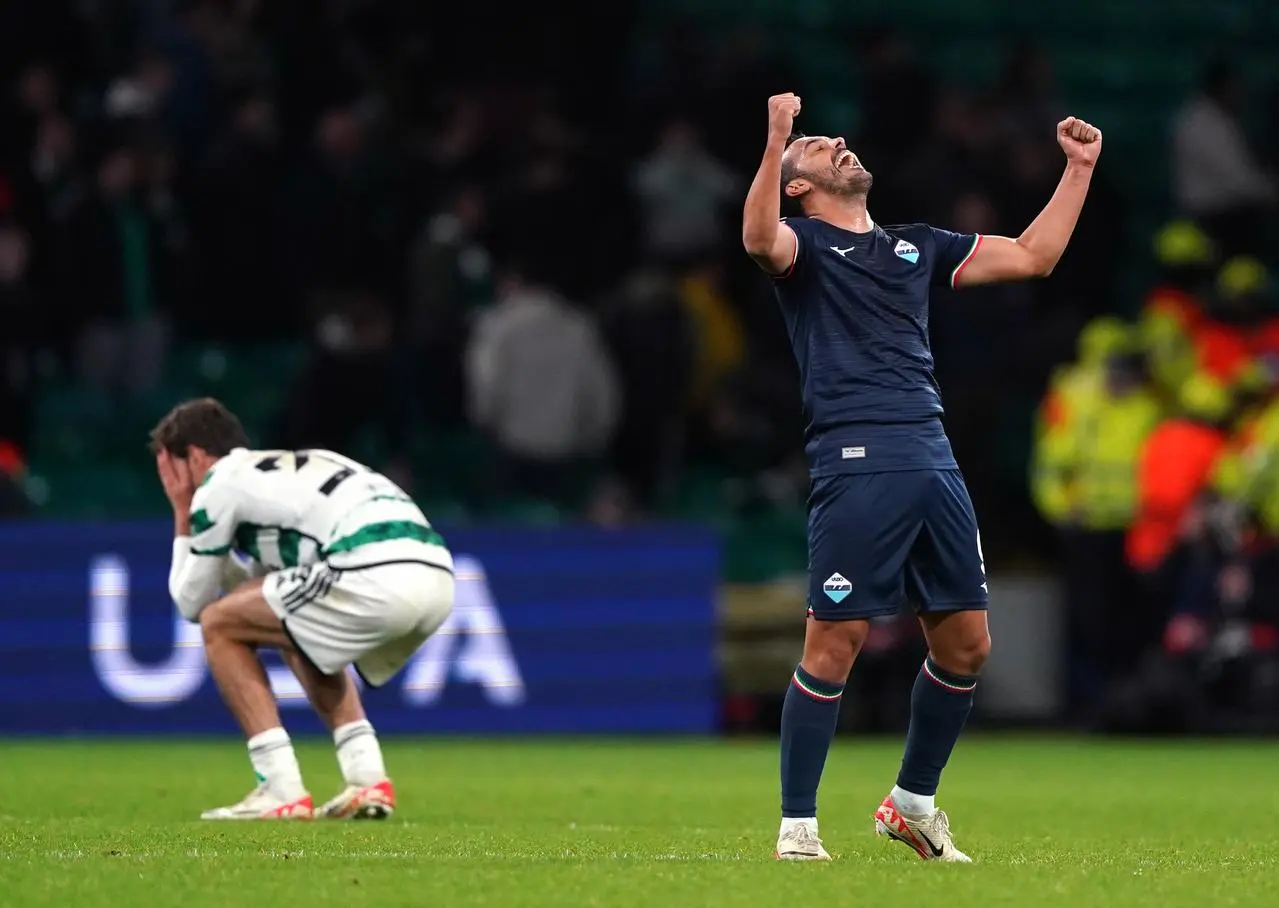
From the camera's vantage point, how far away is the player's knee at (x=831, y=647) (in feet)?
24.3

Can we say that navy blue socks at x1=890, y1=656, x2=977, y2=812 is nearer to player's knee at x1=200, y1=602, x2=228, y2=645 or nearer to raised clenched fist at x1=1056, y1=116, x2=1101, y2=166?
raised clenched fist at x1=1056, y1=116, x2=1101, y2=166

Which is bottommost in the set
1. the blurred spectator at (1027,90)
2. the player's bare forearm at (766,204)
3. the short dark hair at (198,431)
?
the short dark hair at (198,431)

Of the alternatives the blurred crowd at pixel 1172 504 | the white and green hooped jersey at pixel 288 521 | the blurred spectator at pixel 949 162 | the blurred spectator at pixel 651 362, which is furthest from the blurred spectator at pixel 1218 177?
the white and green hooped jersey at pixel 288 521

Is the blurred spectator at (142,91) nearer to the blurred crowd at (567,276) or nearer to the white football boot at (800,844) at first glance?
the blurred crowd at (567,276)

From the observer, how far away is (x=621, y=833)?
8.63 metres

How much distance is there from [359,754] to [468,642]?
541 centimetres

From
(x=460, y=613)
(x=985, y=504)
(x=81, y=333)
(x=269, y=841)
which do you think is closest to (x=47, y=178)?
(x=81, y=333)

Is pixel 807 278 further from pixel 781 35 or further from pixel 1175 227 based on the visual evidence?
pixel 781 35

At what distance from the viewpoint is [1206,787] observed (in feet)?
37.9

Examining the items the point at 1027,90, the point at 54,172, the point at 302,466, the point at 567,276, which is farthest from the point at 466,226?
the point at 302,466

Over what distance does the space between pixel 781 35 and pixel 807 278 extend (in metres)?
14.3

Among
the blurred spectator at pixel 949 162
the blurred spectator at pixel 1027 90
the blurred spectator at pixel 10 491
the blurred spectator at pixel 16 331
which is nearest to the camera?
the blurred spectator at pixel 10 491

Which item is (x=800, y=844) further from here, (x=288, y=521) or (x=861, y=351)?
(x=288, y=521)

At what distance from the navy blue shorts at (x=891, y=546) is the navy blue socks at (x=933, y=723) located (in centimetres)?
29
